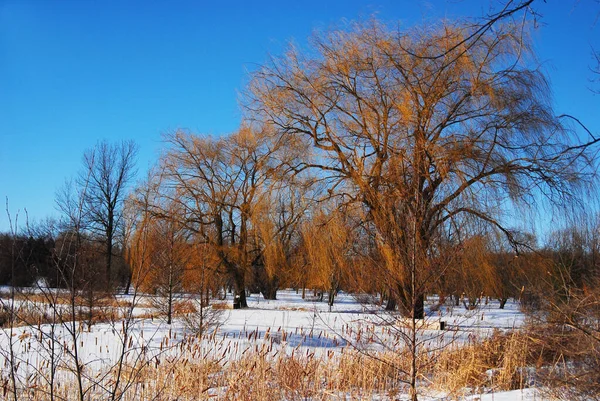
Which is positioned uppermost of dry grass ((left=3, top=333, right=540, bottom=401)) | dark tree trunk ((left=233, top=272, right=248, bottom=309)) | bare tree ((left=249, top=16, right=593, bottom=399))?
bare tree ((left=249, top=16, right=593, bottom=399))

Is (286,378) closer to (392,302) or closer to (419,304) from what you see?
(419,304)

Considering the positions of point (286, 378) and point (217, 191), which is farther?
point (217, 191)

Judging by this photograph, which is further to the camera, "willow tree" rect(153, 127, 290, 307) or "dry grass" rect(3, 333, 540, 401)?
"willow tree" rect(153, 127, 290, 307)

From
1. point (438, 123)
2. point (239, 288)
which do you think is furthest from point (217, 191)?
point (438, 123)

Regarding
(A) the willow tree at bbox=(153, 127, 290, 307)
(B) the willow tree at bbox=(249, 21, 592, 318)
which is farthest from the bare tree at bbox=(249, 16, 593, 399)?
(A) the willow tree at bbox=(153, 127, 290, 307)

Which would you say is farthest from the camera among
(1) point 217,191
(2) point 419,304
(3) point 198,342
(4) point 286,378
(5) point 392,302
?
(1) point 217,191

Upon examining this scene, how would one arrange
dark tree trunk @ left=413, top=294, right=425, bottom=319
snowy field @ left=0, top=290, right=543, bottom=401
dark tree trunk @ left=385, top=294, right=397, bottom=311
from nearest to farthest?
snowy field @ left=0, top=290, right=543, bottom=401
dark tree trunk @ left=413, top=294, right=425, bottom=319
dark tree trunk @ left=385, top=294, right=397, bottom=311

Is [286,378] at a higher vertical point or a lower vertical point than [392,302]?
lower

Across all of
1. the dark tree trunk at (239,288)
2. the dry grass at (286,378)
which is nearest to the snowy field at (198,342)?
the dry grass at (286,378)

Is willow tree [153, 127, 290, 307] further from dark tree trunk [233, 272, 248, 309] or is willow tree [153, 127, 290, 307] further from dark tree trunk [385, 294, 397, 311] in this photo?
dark tree trunk [385, 294, 397, 311]

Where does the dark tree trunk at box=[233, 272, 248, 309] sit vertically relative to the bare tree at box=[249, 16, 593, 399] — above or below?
below

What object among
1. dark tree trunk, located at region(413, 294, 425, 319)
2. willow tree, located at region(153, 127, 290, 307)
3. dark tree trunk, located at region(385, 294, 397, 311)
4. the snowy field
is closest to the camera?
the snowy field

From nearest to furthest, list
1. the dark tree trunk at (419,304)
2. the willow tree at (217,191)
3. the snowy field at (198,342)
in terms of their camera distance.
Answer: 1. the snowy field at (198,342)
2. the dark tree trunk at (419,304)
3. the willow tree at (217,191)

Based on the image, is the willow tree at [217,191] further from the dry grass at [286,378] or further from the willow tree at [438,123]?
the dry grass at [286,378]
